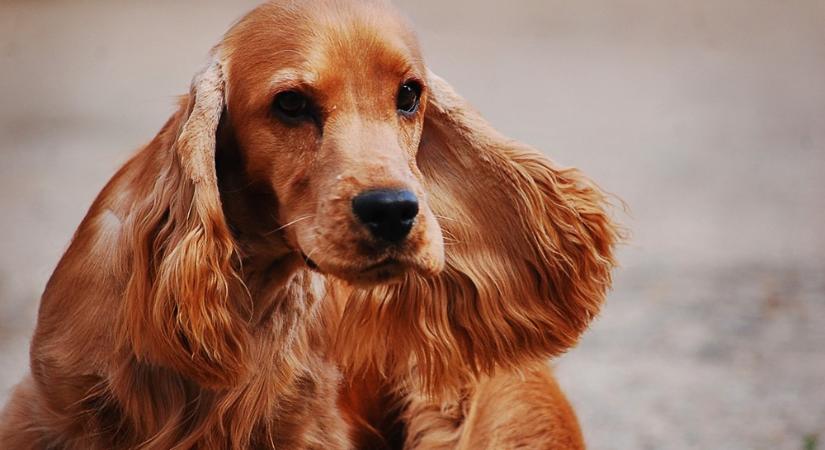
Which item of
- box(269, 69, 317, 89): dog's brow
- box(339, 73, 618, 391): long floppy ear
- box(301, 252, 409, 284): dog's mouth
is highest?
box(269, 69, 317, 89): dog's brow

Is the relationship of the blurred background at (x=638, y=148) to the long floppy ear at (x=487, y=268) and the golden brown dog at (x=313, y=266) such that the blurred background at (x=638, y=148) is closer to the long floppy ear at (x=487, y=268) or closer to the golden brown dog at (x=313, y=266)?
the golden brown dog at (x=313, y=266)

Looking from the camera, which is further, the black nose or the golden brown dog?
the golden brown dog

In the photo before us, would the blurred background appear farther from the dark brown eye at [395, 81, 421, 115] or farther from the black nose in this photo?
the black nose

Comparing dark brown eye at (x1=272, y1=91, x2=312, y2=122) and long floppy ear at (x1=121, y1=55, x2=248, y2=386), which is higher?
dark brown eye at (x1=272, y1=91, x2=312, y2=122)

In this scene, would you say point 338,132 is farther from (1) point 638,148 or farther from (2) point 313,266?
(1) point 638,148

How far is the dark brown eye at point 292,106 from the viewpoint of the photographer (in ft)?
9.21

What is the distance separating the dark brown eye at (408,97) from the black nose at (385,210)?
0.35 meters

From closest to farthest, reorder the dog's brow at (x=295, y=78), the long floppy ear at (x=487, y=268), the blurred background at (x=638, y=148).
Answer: the dog's brow at (x=295, y=78), the long floppy ear at (x=487, y=268), the blurred background at (x=638, y=148)

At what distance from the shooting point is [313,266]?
285 centimetres

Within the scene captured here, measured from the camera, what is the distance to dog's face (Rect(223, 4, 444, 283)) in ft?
8.70

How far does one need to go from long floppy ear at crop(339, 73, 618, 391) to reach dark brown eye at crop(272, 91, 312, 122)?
1.51 feet

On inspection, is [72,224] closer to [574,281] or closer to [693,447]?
[693,447]

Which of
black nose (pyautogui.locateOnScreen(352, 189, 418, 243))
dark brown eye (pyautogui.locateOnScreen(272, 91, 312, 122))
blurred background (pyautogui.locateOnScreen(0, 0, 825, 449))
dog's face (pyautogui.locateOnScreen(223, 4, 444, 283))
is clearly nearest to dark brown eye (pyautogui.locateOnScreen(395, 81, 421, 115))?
dog's face (pyautogui.locateOnScreen(223, 4, 444, 283))

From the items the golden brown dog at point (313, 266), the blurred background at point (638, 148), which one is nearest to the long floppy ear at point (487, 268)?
the golden brown dog at point (313, 266)
